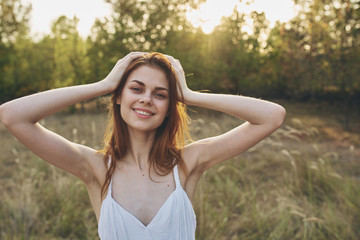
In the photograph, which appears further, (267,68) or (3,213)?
(267,68)

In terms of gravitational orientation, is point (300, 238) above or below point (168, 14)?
below

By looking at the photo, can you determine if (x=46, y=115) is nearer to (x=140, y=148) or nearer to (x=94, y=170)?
(x=94, y=170)

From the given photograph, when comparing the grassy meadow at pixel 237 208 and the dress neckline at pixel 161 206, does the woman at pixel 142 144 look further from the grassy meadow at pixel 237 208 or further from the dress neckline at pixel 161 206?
the grassy meadow at pixel 237 208

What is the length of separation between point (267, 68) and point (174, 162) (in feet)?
35.1

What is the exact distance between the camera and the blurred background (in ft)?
11.5

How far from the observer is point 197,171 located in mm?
1736

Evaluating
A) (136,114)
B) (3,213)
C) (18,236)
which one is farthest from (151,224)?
(3,213)

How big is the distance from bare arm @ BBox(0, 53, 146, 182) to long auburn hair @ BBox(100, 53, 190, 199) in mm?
100

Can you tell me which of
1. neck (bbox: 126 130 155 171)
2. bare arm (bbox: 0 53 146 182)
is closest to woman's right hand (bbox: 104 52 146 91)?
bare arm (bbox: 0 53 146 182)

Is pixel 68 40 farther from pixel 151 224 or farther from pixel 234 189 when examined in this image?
pixel 151 224

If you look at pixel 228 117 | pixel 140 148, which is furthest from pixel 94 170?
pixel 228 117

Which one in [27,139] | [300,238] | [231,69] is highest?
[27,139]

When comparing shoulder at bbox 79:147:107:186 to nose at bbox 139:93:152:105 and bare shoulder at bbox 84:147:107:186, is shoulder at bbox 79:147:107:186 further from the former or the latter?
nose at bbox 139:93:152:105

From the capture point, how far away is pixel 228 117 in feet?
24.9
